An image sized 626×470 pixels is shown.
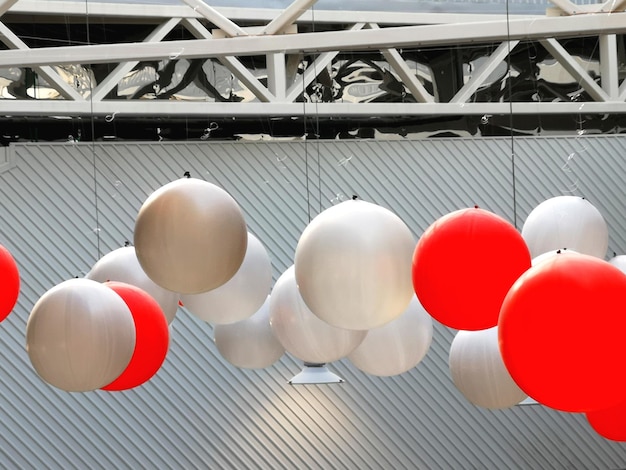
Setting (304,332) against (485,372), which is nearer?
(304,332)

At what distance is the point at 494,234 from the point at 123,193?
6.13 m

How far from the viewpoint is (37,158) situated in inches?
355

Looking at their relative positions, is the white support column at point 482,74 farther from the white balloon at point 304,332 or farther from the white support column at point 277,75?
the white balloon at point 304,332

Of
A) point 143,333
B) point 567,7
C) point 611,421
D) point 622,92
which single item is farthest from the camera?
point 622,92

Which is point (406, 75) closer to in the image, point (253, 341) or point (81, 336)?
point (253, 341)

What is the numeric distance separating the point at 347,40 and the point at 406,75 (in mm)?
3944

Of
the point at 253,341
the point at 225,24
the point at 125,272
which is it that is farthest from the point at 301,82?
the point at 125,272

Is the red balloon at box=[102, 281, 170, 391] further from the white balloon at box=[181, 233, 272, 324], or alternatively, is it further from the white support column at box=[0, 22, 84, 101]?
the white support column at box=[0, 22, 84, 101]

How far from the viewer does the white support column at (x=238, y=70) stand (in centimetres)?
872

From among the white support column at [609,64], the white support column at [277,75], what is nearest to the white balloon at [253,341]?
the white support column at [277,75]

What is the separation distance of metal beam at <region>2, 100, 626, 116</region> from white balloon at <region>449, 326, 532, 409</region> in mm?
3732

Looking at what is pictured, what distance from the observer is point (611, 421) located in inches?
153

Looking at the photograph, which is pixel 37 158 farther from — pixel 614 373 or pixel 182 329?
pixel 614 373

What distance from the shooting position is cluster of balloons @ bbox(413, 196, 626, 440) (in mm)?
2650
